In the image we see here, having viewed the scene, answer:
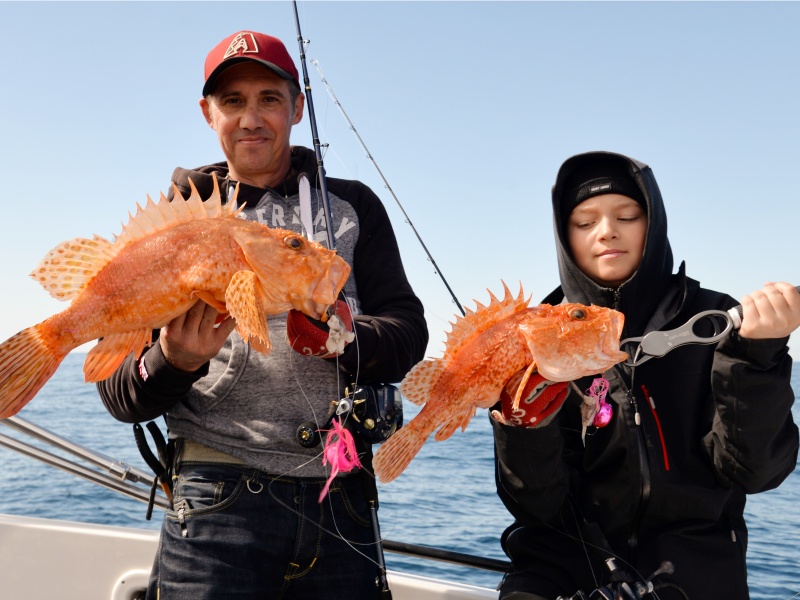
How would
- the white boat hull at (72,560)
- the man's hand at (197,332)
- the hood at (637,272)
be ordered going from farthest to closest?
the white boat hull at (72,560) → the hood at (637,272) → the man's hand at (197,332)

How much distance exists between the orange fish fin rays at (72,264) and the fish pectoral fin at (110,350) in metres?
0.21

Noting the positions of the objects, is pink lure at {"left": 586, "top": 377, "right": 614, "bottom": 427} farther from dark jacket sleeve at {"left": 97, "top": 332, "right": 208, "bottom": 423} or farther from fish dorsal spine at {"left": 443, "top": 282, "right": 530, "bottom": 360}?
dark jacket sleeve at {"left": 97, "top": 332, "right": 208, "bottom": 423}

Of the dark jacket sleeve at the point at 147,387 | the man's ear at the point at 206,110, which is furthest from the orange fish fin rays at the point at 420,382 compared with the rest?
the man's ear at the point at 206,110

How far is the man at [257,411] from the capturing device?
2.91m

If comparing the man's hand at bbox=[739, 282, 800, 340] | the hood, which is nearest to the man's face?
the hood

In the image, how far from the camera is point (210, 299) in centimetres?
245

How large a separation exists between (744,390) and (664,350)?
1.96 feet

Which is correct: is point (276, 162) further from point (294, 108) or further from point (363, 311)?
point (363, 311)

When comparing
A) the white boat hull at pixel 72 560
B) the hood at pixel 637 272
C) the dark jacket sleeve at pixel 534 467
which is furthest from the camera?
the white boat hull at pixel 72 560

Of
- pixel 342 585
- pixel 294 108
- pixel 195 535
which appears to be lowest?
pixel 342 585

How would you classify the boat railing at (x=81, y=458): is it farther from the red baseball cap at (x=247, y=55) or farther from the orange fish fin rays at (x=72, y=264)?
the red baseball cap at (x=247, y=55)

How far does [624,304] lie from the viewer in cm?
343

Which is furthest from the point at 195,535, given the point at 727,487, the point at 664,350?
the point at 727,487

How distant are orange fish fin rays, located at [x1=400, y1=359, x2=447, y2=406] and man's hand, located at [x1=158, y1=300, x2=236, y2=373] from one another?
698mm
